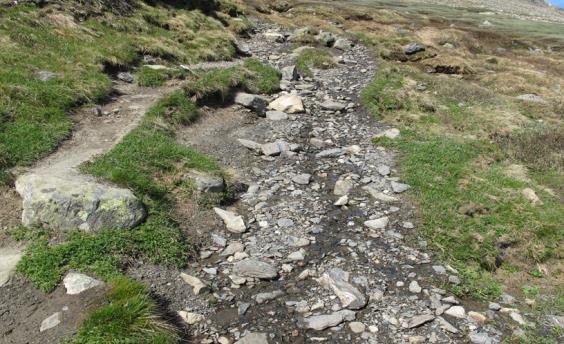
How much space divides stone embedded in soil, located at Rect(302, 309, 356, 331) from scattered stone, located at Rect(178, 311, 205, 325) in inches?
80.1

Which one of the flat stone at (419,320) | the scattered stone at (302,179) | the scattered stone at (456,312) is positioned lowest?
the scattered stone at (456,312)

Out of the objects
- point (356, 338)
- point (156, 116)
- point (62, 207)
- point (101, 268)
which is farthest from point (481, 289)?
point (156, 116)

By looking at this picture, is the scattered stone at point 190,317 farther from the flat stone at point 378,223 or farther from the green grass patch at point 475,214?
the green grass patch at point 475,214

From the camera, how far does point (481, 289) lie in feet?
32.7

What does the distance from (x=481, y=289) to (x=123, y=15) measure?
83.2 ft

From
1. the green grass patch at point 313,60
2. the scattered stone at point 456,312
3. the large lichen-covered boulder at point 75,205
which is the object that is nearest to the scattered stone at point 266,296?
the large lichen-covered boulder at point 75,205

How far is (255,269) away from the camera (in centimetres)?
1005

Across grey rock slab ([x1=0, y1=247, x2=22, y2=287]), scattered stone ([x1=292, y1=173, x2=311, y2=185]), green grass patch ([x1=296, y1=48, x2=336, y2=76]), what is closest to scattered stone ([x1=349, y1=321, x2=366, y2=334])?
scattered stone ([x1=292, y1=173, x2=311, y2=185])

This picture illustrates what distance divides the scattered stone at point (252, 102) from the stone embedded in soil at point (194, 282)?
36.8 ft

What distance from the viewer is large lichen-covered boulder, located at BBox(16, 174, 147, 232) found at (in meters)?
9.66

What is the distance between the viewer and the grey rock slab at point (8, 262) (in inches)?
326

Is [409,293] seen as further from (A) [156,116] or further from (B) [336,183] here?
(A) [156,116]

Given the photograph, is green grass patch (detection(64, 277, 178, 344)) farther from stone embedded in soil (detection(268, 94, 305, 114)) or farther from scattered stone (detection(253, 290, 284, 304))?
stone embedded in soil (detection(268, 94, 305, 114))

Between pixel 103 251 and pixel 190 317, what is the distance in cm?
239
